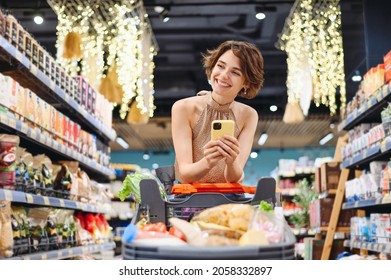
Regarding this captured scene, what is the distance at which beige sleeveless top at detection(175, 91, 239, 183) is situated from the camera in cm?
162

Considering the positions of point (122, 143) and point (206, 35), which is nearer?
point (206, 35)

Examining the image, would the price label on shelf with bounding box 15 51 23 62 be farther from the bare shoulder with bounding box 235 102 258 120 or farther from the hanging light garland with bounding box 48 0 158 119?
the hanging light garland with bounding box 48 0 158 119

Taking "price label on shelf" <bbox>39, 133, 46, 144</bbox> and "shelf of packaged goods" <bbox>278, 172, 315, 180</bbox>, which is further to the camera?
"shelf of packaged goods" <bbox>278, 172, 315, 180</bbox>

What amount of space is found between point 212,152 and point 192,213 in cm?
16

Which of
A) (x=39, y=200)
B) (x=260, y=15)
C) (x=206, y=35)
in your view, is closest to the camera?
(x=39, y=200)

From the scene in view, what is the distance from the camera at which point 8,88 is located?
2459 millimetres

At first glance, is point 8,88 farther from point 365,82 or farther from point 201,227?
point 365,82

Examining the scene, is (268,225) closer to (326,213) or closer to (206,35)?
(326,213)

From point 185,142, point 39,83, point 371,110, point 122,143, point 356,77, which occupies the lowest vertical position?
point 185,142

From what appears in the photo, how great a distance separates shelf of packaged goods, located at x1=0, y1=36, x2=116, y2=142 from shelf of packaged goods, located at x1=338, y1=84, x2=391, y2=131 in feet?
6.19

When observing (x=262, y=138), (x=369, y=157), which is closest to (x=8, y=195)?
(x=369, y=157)

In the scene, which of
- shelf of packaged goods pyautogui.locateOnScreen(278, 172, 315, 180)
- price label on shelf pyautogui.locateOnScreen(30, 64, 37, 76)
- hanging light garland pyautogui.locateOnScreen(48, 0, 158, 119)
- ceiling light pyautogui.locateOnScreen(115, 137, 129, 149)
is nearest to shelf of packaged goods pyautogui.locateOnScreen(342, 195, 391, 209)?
price label on shelf pyautogui.locateOnScreen(30, 64, 37, 76)

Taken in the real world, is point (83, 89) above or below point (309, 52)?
below

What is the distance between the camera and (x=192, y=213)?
4.51 ft
